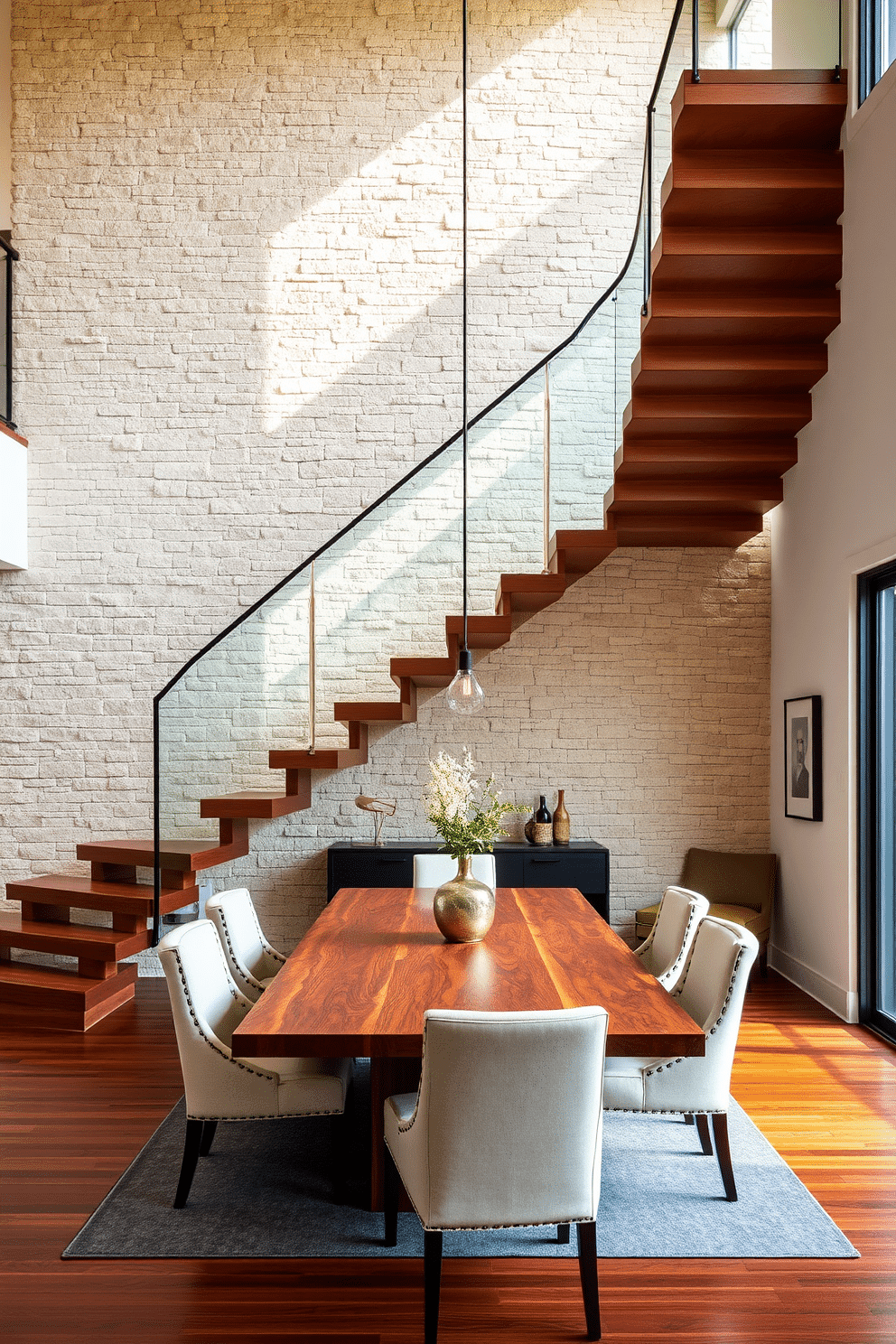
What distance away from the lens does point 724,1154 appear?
2.95 meters

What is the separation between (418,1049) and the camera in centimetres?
229

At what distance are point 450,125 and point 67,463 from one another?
10.6 ft

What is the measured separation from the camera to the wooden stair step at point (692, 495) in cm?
525

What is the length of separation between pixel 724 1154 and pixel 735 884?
3035mm

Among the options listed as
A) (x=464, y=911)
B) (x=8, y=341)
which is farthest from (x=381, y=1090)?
(x=8, y=341)

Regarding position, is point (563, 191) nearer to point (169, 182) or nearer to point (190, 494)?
point (169, 182)

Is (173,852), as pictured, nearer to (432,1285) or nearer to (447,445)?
(447,445)

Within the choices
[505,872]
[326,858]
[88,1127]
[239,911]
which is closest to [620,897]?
[505,872]

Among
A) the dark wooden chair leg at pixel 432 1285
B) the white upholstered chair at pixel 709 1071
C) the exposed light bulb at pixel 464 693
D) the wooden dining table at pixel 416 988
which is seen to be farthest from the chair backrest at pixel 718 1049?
the exposed light bulb at pixel 464 693

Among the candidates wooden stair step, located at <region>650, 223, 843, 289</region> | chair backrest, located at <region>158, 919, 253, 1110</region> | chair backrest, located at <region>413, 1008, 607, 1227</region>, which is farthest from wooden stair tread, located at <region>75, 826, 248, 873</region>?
wooden stair step, located at <region>650, 223, 843, 289</region>

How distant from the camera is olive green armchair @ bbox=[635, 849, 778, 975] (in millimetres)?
5750

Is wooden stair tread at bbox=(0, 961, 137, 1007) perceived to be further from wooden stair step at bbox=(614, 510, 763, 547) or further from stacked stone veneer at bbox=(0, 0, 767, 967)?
wooden stair step at bbox=(614, 510, 763, 547)

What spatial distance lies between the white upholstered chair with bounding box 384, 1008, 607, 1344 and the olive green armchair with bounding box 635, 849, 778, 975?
364 centimetres

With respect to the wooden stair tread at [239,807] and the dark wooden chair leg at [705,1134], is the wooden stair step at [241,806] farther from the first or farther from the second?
the dark wooden chair leg at [705,1134]
